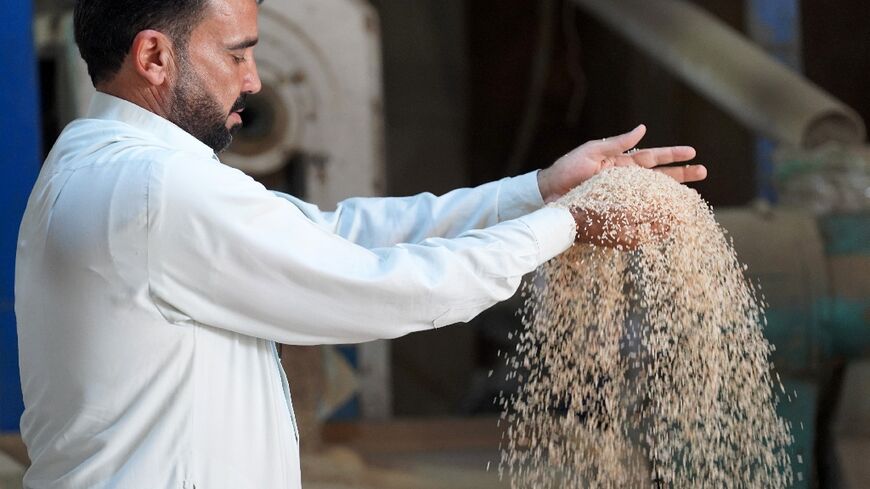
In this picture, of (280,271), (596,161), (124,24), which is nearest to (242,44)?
(124,24)

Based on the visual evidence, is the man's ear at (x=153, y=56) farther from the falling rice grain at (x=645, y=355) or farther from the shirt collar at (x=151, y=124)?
the falling rice grain at (x=645, y=355)

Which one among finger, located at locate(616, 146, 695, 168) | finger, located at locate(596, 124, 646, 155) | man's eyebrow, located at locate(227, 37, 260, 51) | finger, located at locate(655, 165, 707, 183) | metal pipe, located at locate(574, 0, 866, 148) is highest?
metal pipe, located at locate(574, 0, 866, 148)

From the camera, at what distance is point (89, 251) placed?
131 cm

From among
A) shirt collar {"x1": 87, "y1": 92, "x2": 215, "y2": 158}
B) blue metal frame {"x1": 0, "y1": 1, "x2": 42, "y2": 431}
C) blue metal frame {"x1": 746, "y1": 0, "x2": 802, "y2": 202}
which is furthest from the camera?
blue metal frame {"x1": 746, "y1": 0, "x2": 802, "y2": 202}

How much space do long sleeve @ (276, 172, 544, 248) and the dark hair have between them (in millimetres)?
420

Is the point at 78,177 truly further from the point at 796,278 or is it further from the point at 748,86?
the point at 748,86

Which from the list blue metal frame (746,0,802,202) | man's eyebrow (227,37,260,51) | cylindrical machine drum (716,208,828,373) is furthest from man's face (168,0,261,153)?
blue metal frame (746,0,802,202)

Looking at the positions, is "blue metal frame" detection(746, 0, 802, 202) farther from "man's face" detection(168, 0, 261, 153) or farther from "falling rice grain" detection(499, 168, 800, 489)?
"man's face" detection(168, 0, 261, 153)

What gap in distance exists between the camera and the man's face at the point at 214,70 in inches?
58.3

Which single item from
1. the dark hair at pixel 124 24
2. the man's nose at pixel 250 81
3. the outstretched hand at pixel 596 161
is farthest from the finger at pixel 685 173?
the dark hair at pixel 124 24

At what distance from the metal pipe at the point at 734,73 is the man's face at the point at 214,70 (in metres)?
1.92

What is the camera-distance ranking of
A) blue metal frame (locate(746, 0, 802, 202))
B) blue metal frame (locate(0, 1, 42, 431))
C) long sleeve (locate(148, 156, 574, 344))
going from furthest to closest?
blue metal frame (locate(746, 0, 802, 202)) → blue metal frame (locate(0, 1, 42, 431)) → long sleeve (locate(148, 156, 574, 344))

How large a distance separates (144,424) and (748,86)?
7.58 ft

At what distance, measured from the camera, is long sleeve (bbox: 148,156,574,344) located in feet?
4.24
